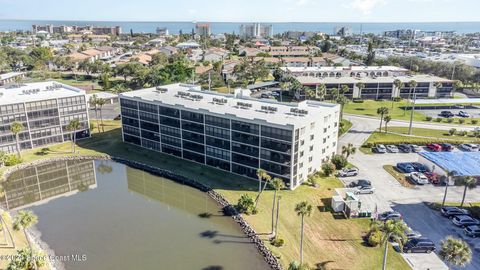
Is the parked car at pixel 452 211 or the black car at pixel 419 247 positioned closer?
the black car at pixel 419 247

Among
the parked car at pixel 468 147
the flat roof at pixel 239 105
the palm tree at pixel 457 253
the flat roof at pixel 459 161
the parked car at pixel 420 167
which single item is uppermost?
the flat roof at pixel 239 105

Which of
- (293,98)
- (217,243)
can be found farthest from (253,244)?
(293,98)

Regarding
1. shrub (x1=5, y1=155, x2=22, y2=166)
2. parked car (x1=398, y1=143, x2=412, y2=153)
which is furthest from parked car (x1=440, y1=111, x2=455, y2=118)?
shrub (x1=5, y1=155, x2=22, y2=166)

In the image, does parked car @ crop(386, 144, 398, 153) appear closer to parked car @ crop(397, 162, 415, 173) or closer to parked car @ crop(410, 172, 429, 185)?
parked car @ crop(397, 162, 415, 173)

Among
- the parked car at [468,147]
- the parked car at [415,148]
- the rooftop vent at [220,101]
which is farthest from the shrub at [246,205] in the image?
the parked car at [468,147]

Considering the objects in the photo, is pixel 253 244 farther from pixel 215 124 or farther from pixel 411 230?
pixel 215 124

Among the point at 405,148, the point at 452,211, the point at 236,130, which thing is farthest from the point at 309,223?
the point at 405,148

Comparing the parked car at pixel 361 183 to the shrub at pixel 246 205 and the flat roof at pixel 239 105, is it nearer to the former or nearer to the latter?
the flat roof at pixel 239 105
